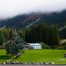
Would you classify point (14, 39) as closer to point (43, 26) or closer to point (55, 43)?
point (55, 43)

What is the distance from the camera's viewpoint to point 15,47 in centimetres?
4884

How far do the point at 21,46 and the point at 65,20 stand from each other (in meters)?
149

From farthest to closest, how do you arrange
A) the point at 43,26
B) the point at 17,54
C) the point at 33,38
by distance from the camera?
the point at 43,26, the point at 33,38, the point at 17,54

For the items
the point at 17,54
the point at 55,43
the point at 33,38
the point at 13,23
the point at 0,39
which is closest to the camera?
the point at 17,54

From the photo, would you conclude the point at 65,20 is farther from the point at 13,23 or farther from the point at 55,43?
the point at 55,43

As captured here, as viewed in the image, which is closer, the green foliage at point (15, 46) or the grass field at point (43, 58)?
the grass field at point (43, 58)

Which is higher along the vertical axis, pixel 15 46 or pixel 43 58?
pixel 15 46

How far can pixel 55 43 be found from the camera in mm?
96375

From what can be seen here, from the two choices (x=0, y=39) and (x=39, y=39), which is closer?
(x=0, y=39)

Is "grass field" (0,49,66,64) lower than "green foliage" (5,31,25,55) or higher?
lower

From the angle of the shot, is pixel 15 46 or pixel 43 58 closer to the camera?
pixel 43 58

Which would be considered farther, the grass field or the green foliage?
the green foliage

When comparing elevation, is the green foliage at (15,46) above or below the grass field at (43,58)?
above

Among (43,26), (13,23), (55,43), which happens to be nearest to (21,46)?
(55,43)
